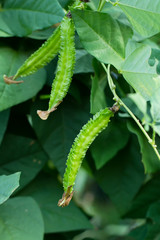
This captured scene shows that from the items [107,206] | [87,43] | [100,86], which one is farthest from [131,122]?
[107,206]

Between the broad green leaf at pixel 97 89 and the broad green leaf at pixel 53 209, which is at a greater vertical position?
the broad green leaf at pixel 97 89

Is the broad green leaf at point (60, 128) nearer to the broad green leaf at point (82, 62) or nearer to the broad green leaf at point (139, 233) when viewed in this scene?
the broad green leaf at point (82, 62)

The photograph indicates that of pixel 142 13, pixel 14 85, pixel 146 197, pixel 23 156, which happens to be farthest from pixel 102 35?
pixel 146 197

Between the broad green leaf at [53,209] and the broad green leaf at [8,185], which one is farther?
the broad green leaf at [53,209]

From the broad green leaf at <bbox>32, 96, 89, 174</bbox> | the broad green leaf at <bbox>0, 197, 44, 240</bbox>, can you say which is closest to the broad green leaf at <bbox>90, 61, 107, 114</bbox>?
the broad green leaf at <bbox>32, 96, 89, 174</bbox>

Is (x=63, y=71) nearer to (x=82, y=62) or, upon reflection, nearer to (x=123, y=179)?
(x=82, y=62)

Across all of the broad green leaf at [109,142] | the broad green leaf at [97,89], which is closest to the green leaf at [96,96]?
the broad green leaf at [97,89]

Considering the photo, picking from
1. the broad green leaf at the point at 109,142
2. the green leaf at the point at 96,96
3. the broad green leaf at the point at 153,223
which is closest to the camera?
the green leaf at the point at 96,96

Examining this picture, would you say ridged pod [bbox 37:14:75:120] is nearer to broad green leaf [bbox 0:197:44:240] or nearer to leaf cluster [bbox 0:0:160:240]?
leaf cluster [bbox 0:0:160:240]
